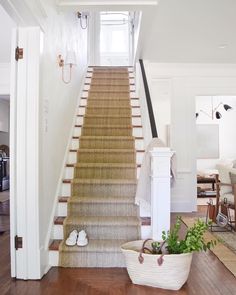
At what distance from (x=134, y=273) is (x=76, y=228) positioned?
84 cm

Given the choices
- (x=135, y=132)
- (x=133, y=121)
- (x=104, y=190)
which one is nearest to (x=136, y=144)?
(x=135, y=132)

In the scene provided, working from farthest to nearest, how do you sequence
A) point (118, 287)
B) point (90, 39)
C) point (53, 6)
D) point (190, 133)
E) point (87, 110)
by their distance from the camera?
point (90, 39), point (190, 133), point (87, 110), point (53, 6), point (118, 287)

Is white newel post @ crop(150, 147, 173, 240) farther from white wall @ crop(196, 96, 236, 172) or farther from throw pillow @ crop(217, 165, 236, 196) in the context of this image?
white wall @ crop(196, 96, 236, 172)

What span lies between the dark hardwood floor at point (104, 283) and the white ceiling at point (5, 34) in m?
2.29

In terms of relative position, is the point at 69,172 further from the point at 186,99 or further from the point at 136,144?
the point at 186,99

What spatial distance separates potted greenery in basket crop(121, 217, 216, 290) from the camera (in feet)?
7.40

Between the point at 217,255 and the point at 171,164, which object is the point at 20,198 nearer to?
the point at 171,164

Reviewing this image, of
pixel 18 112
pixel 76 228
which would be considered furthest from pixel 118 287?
pixel 18 112

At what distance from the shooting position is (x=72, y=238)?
282 cm

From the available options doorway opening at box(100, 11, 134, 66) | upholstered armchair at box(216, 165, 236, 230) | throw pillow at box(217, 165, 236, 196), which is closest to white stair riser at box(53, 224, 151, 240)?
upholstered armchair at box(216, 165, 236, 230)

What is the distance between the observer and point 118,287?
234 cm

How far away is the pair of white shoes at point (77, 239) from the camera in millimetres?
2791

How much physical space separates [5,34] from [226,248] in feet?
12.5

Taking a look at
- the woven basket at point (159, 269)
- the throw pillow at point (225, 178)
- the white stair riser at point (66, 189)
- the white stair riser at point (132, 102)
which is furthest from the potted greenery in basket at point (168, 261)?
the white stair riser at point (132, 102)
